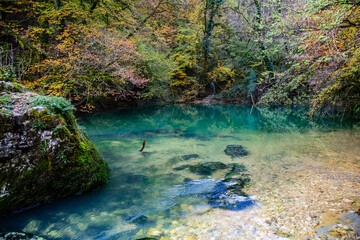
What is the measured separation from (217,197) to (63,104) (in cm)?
408

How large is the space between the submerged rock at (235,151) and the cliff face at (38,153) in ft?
15.7

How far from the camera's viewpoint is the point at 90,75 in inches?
391

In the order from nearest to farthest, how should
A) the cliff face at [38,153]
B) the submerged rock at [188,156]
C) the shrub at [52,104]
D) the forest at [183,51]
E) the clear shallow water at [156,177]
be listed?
the clear shallow water at [156,177], the cliff face at [38,153], the shrub at [52,104], the forest at [183,51], the submerged rock at [188,156]

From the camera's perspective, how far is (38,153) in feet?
12.9

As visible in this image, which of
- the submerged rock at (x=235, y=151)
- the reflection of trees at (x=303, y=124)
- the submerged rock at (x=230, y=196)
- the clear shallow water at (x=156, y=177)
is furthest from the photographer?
the reflection of trees at (x=303, y=124)

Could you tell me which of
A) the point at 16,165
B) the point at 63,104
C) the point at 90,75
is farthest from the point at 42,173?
the point at 90,75

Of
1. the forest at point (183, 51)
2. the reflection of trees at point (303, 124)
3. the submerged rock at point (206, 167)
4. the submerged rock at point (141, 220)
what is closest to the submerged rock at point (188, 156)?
the submerged rock at point (206, 167)

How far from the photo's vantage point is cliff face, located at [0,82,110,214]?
12.0 feet

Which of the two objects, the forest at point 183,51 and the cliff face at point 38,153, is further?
the forest at point 183,51

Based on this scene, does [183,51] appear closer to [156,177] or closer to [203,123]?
[203,123]

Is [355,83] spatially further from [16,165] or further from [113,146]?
[16,165]

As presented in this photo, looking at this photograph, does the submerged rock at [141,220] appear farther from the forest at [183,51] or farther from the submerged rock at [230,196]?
the forest at [183,51]

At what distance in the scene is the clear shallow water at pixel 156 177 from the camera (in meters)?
3.50

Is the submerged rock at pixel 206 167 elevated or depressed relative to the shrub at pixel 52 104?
depressed
